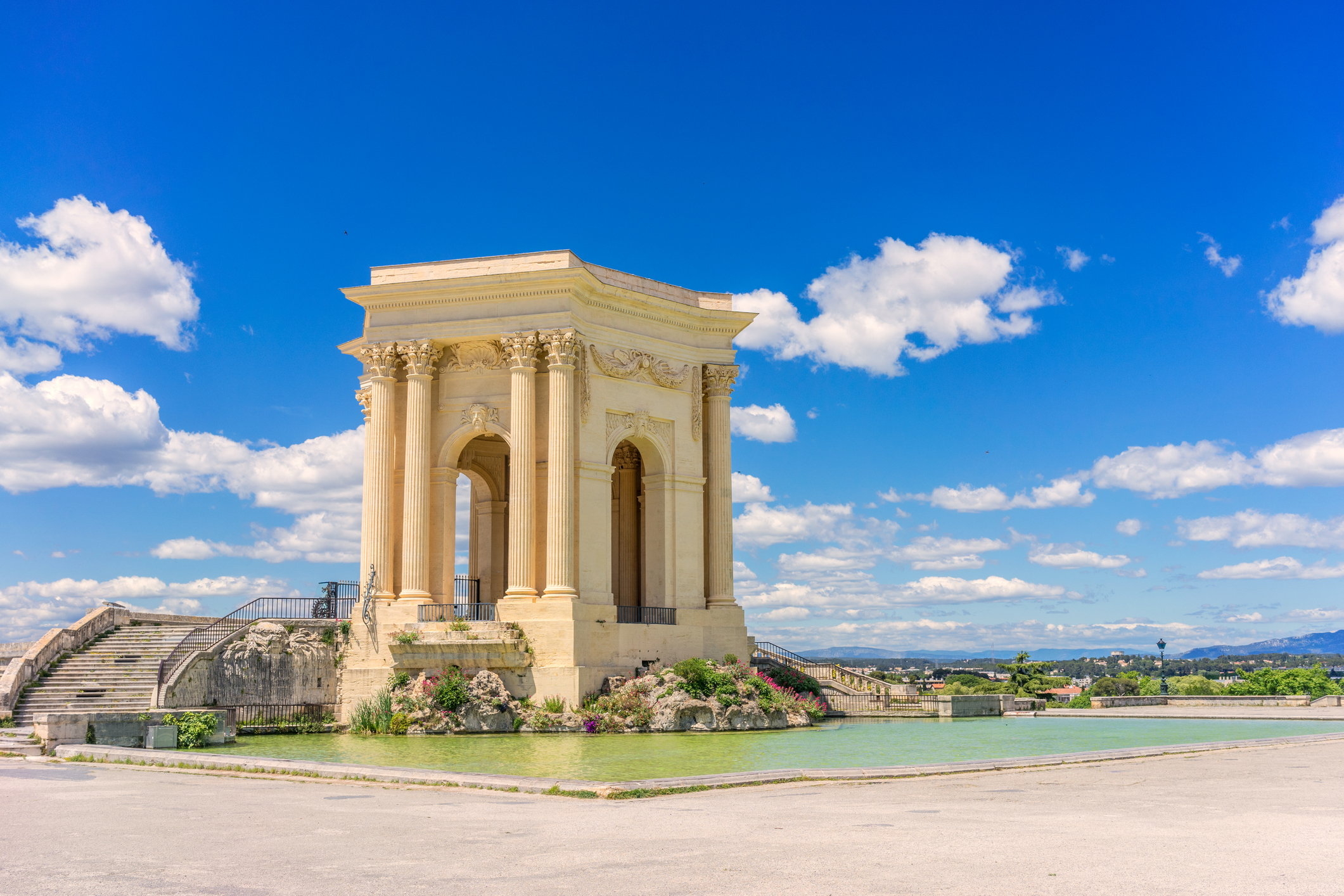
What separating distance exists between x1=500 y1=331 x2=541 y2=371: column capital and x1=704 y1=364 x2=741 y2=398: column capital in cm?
766

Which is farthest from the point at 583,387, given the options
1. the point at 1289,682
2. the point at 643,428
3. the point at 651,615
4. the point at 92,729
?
the point at 1289,682

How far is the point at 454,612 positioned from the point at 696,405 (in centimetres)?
1197

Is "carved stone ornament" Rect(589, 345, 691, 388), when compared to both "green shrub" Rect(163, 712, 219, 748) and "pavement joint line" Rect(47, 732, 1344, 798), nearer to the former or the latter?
"green shrub" Rect(163, 712, 219, 748)

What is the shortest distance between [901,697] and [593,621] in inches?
542

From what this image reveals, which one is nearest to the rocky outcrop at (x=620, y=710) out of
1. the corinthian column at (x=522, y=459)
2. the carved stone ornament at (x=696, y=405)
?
the corinthian column at (x=522, y=459)

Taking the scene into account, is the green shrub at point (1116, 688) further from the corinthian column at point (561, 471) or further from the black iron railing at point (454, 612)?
the black iron railing at point (454, 612)

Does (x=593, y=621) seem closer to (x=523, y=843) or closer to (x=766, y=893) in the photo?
(x=523, y=843)

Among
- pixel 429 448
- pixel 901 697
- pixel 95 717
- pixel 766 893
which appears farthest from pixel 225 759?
pixel 901 697

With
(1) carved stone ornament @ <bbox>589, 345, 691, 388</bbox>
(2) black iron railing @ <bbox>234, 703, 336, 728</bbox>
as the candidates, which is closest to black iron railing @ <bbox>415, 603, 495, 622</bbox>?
(2) black iron railing @ <bbox>234, 703, 336, 728</bbox>

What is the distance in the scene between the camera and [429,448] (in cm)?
3988

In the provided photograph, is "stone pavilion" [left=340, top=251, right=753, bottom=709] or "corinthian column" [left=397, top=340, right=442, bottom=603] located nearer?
"stone pavilion" [left=340, top=251, right=753, bottom=709]

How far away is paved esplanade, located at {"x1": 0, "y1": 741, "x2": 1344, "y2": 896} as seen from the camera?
29.8 feet

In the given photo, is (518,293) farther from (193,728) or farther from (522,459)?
(193,728)

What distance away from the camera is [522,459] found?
125 feet
